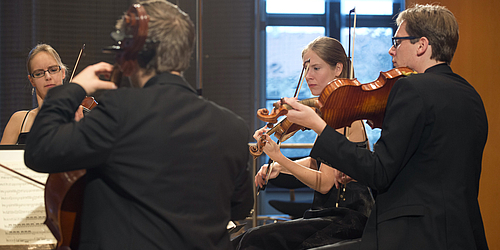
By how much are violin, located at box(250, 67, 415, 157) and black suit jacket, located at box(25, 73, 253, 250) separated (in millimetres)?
634

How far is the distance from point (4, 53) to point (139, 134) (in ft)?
11.5

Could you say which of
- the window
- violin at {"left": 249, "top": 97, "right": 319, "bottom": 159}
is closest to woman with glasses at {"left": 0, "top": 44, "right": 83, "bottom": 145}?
violin at {"left": 249, "top": 97, "right": 319, "bottom": 159}

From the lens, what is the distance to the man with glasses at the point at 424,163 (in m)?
1.21

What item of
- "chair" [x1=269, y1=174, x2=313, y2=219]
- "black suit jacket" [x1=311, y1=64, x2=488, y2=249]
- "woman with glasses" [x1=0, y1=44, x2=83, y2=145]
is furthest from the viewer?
"chair" [x1=269, y1=174, x2=313, y2=219]

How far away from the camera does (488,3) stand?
2.82 m

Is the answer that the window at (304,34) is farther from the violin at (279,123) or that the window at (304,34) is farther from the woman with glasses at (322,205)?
the violin at (279,123)

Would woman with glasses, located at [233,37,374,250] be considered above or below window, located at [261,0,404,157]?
below

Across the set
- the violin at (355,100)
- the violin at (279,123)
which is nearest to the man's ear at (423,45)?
the violin at (355,100)

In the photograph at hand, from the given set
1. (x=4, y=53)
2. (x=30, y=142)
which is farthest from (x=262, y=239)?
(x=4, y=53)

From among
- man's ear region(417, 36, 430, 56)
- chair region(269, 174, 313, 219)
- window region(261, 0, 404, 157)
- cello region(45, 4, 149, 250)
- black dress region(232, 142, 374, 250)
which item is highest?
window region(261, 0, 404, 157)

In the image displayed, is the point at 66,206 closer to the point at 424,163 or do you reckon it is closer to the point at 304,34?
the point at 424,163

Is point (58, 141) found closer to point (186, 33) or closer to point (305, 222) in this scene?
point (186, 33)

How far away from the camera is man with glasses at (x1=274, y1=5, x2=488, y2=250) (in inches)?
47.6

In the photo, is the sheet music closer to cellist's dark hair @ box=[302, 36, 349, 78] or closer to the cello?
the cello
